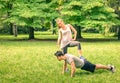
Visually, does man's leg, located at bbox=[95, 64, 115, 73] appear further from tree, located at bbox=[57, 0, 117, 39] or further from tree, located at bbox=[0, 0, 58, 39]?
tree, located at bbox=[0, 0, 58, 39]

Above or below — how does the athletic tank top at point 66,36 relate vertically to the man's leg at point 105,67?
above

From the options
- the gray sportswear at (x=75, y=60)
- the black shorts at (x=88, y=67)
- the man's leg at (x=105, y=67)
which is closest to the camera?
the gray sportswear at (x=75, y=60)

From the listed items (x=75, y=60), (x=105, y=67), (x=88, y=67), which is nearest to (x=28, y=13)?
(x=105, y=67)

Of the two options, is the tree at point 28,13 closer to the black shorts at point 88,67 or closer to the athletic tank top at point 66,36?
the athletic tank top at point 66,36

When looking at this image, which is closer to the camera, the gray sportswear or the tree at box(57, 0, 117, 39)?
the gray sportswear

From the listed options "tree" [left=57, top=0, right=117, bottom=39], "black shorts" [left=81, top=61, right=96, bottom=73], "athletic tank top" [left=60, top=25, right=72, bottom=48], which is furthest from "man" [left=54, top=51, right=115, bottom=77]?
"tree" [left=57, top=0, right=117, bottom=39]

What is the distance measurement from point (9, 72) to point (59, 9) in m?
23.3

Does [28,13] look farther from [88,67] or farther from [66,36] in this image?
[88,67]

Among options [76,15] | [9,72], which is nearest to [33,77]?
[9,72]

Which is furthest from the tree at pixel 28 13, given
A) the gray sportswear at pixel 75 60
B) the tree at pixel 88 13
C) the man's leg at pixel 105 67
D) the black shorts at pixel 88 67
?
the gray sportswear at pixel 75 60

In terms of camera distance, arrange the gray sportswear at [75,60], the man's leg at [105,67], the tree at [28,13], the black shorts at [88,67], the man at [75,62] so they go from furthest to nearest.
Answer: the tree at [28,13] < the man's leg at [105,67] < the black shorts at [88,67] < the gray sportswear at [75,60] < the man at [75,62]

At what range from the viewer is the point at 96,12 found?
3538cm

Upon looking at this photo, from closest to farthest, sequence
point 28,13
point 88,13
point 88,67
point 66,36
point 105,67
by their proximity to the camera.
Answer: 1. point 88,67
2. point 105,67
3. point 66,36
4. point 28,13
5. point 88,13

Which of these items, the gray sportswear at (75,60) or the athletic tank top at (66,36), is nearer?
the gray sportswear at (75,60)
